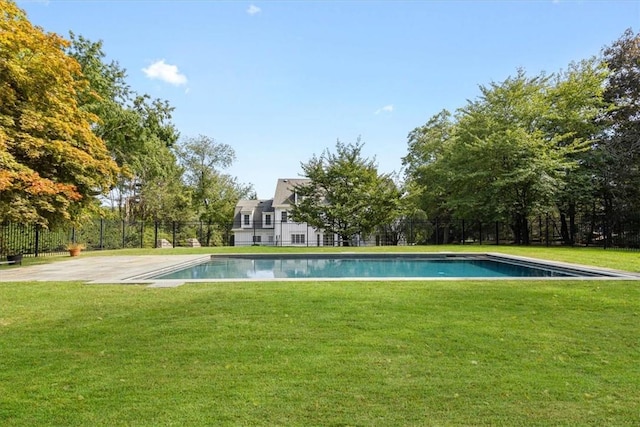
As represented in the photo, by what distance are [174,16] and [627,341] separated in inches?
519

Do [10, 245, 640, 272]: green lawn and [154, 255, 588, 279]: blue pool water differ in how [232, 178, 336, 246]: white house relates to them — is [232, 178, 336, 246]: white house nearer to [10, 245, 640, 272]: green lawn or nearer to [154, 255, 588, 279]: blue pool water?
[10, 245, 640, 272]: green lawn

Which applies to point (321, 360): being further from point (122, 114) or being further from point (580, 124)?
point (580, 124)

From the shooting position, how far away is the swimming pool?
1036 cm

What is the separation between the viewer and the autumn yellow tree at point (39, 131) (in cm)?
948

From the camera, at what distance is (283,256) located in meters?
16.3

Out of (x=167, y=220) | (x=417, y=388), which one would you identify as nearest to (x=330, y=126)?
(x=167, y=220)

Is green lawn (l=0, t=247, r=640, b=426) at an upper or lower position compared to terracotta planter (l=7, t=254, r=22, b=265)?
lower

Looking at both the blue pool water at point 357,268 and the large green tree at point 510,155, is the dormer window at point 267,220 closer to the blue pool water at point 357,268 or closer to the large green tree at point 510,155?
the large green tree at point 510,155

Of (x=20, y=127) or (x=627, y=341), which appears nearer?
(x=627, y=341)

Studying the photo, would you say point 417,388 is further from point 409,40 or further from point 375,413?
point 409,40

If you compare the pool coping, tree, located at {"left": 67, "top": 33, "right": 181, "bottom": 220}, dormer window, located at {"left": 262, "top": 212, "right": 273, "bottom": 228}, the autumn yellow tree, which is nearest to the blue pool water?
the pool coping

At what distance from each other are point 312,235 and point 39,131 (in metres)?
25.3

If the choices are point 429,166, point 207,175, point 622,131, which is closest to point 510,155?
point 622,131

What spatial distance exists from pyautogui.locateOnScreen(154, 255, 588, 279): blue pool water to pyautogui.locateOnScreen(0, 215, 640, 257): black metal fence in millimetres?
5636
